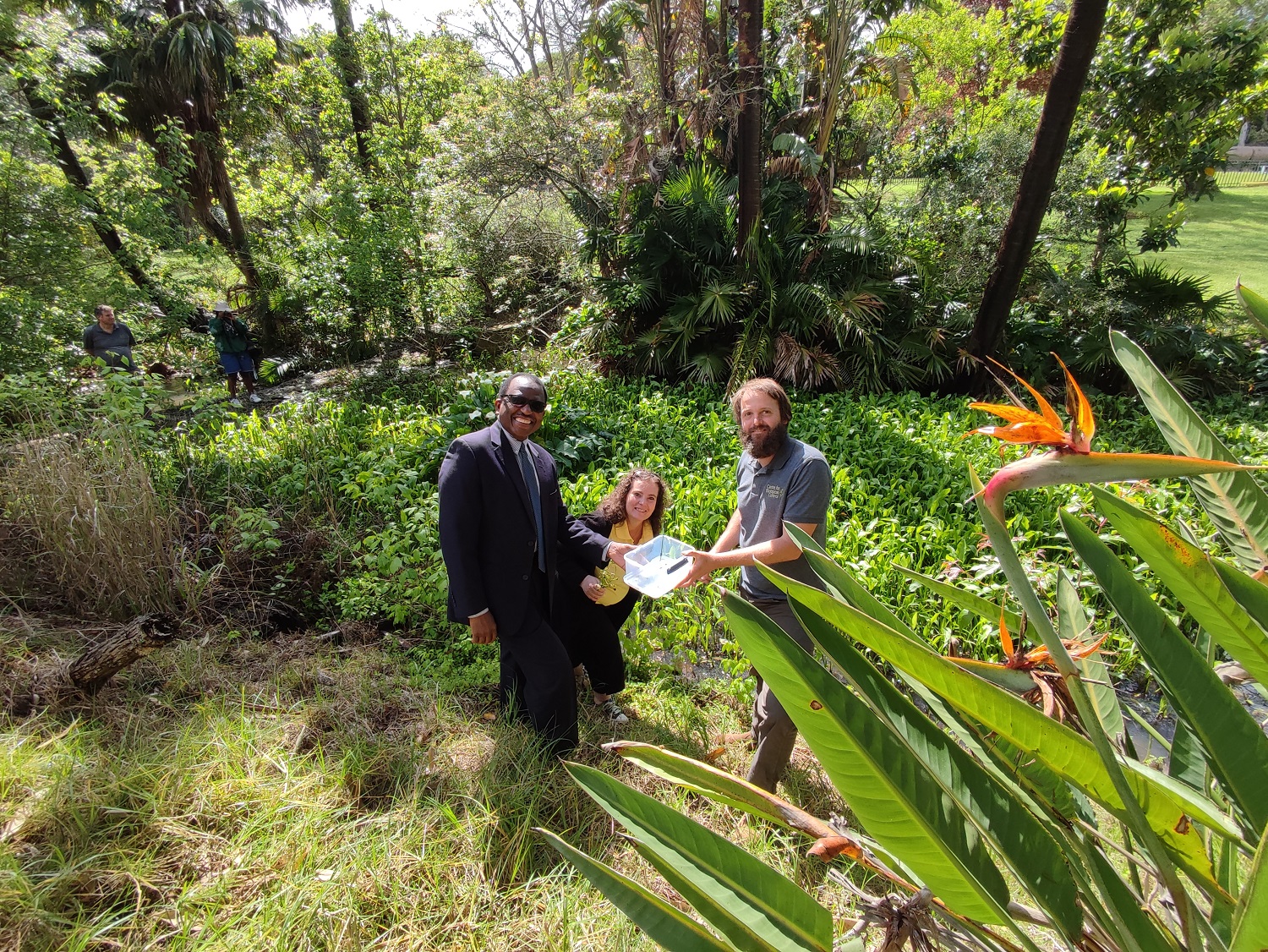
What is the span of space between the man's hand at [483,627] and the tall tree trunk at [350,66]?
1264 cm

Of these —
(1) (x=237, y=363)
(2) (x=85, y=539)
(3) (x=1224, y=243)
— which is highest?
(2) (x=85, y=539)

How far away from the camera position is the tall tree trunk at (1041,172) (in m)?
5.62

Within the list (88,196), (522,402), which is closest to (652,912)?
(522,402)

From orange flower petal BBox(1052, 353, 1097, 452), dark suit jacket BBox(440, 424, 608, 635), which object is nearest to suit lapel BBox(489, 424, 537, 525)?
dark suit jacket BBox(440, 424, 608, 635)

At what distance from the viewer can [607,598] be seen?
3098 millimetres

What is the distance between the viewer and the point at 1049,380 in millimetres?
7926

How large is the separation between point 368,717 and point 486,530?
1081 mm

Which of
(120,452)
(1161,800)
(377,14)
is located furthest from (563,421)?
(377,14)

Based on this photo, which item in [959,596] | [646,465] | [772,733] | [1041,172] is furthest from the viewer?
[1041,172]

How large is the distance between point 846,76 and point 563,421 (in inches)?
354

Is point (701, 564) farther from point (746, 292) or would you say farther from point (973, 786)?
point (746, 292)

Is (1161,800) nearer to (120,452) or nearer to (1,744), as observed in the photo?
(1,744)

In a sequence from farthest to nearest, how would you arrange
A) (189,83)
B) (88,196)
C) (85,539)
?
(189,83)
(88,196)
(85,539)

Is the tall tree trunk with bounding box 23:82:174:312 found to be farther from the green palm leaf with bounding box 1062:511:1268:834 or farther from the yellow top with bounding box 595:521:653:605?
the green palm leaf with bounding box 1062:511:1268:834
